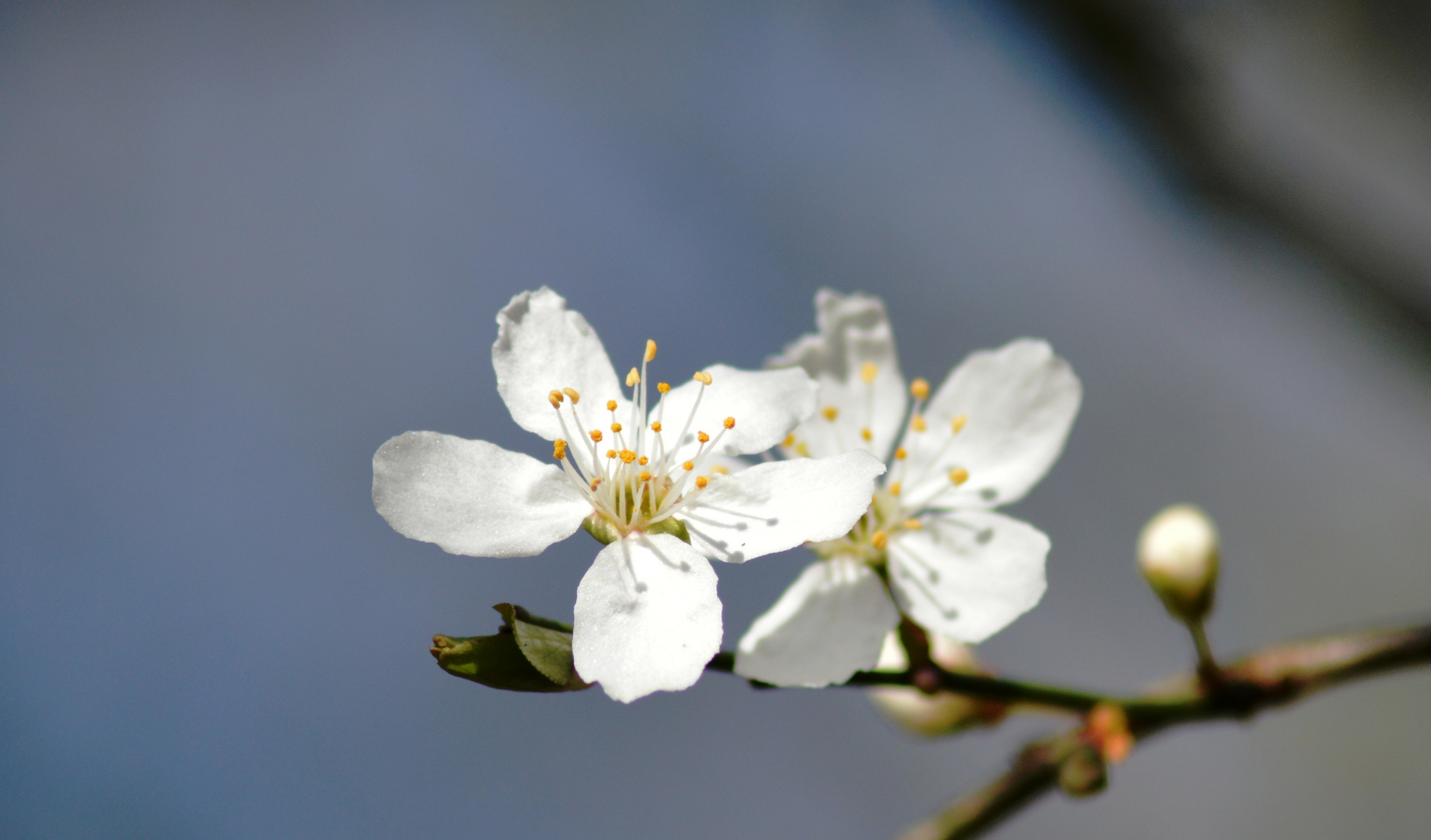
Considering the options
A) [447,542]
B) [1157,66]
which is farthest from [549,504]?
[1157,66]

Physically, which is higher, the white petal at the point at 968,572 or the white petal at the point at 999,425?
the white petal at the point at 999,425

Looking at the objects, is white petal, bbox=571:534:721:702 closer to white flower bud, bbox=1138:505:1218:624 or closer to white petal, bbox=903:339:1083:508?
white petal, bbox=903:339:1083:508

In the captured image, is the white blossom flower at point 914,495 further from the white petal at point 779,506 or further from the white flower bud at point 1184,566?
the white flower bud at point 1184,566

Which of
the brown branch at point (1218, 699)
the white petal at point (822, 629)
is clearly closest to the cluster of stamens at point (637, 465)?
the white petal at point (822, 629)

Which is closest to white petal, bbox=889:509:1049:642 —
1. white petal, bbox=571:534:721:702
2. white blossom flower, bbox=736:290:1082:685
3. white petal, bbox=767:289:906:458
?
white blossom flower, bbox=736:290:1082:685

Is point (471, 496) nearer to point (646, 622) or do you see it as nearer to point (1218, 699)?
point (646, 622)

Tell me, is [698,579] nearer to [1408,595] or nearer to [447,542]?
[447,542]

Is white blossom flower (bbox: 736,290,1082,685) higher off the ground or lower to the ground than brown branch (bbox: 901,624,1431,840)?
higher

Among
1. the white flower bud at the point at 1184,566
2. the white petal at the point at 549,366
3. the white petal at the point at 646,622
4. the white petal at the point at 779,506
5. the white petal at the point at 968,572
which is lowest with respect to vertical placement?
the white flower bud at the point at 1184,566
